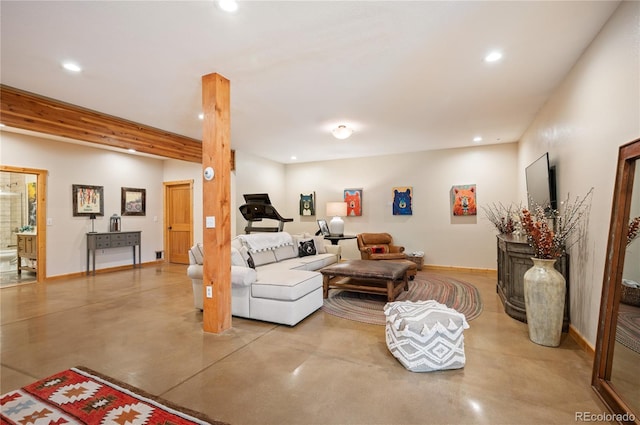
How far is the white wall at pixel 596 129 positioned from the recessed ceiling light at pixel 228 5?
2704mm

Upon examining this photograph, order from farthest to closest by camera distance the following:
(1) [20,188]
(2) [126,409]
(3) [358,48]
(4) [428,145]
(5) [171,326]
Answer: (1) [20,188] < (4) [428,145] < (5) [171,326] < (3) [358,48] < (2) [126,409]

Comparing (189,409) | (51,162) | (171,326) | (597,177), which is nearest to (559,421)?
(597,177)

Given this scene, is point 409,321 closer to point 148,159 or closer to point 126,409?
point 126,409

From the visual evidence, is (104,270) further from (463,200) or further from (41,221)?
(463,200)

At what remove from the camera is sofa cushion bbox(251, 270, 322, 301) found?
320 cm

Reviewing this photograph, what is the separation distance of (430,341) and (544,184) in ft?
8.47

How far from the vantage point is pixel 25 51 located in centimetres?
265

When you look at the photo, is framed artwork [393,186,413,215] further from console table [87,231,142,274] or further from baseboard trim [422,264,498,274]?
console table [87,231,142,274]

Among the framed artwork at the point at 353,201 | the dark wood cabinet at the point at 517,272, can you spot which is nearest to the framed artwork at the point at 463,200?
the framed artwork at the point at 353,201

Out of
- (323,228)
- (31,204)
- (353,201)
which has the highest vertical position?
(353,201)

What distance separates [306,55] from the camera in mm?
2734

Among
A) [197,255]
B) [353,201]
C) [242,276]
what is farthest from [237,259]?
[353,201]

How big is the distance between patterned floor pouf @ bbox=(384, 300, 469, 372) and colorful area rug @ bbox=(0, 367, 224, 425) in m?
1.41

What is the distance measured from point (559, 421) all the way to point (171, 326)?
3400mm
